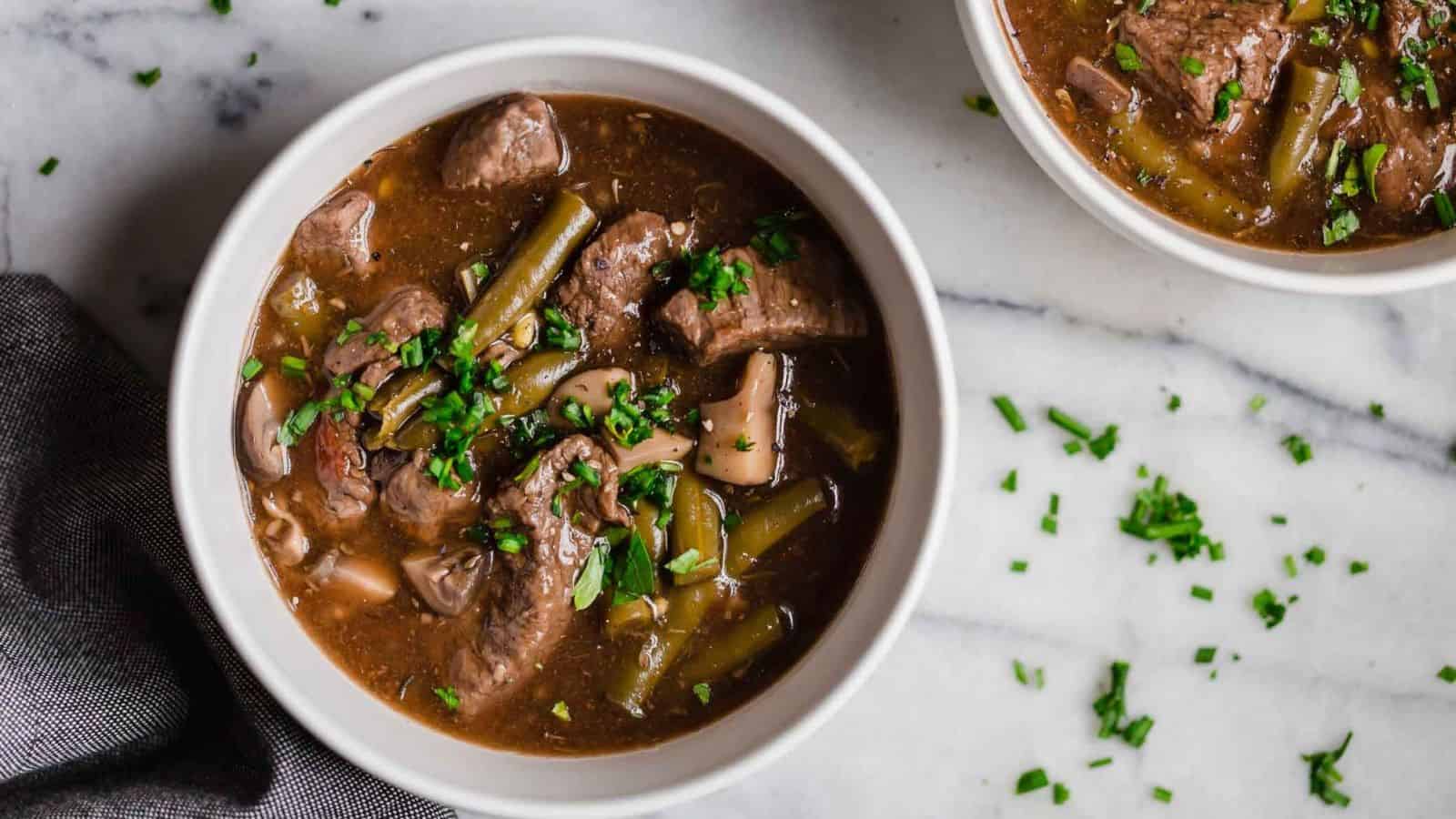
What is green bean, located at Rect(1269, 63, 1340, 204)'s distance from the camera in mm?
3320

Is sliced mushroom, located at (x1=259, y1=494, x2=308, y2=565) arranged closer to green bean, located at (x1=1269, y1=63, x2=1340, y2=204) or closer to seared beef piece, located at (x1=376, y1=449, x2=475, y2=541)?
seared beef piece, located at (x1=376, y1=449, x2=475, y2=541)

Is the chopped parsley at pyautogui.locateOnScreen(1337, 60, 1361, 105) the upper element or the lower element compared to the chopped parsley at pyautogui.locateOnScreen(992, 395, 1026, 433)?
upper

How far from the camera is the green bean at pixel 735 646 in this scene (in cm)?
320

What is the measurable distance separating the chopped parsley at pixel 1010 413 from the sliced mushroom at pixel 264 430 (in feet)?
6.22

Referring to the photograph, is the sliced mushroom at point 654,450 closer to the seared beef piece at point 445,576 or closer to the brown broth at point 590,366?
the brown broth at point 590,366

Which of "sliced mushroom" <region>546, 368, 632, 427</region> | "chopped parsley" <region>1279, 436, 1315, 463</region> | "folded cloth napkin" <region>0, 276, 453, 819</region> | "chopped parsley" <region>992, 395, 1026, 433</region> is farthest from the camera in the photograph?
"chopped parsley" <region>1279, 436, 1315, 463</region>

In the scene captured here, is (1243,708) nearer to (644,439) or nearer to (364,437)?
(644,439)

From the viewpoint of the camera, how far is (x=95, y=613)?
3.46 m

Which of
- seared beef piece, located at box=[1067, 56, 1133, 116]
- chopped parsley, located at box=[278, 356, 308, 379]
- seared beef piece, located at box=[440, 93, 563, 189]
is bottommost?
chopped parsley, located at box=[278, 356, 308, 379]

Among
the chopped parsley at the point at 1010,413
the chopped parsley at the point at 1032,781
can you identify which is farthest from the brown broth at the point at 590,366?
the chopped parsley at the point at 1032,781

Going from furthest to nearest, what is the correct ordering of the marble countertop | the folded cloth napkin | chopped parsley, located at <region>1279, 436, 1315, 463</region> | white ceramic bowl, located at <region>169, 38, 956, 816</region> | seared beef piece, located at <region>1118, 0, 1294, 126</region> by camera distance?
1. chopped parsley, located at <region>1279, 436, 1315, 463</region>
2. the marble countertop
3. the folded cloth napkin
4. seared beef piece, located at <region>1118, 0, 1294, 126</region>
5. white ceramic bowl, located at <region>169, 38, 956, 816</region>

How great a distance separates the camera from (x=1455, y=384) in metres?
3.77

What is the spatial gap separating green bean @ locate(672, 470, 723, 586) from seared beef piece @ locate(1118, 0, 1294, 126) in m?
1.56

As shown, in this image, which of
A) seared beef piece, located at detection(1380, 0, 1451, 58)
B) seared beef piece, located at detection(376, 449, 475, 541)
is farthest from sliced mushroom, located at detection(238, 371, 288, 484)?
seared beef piece, located at detection(1380, 0, 1451, 58)
